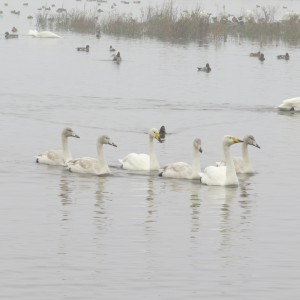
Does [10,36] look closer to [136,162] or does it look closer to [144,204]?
[136,162]

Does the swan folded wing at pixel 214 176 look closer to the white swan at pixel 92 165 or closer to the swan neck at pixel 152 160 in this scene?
the swan neck at pixel 152 160

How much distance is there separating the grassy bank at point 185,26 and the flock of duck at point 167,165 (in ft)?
138

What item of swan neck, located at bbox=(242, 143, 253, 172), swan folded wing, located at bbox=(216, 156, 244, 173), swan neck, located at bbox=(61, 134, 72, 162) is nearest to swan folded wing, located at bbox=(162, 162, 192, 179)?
swan folded wing, located at bbox=(216, 156, 244, 173)

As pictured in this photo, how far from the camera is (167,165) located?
80.9 ft

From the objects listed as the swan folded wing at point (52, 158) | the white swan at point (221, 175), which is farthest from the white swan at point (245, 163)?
the swan folded wing at point (52, 158)

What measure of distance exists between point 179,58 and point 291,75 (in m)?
7.88

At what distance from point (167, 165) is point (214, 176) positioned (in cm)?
126

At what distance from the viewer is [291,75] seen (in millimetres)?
53500

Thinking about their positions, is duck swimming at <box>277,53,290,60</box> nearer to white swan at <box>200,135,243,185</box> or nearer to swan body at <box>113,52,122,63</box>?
swan body at <box>113,52,122,63</box>

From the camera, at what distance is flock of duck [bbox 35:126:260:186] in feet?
78.2

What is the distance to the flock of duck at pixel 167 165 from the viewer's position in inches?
939

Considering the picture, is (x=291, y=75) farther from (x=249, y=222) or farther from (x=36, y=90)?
(x=249, y=222)

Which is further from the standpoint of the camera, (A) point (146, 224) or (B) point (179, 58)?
(B) point (179, 58)

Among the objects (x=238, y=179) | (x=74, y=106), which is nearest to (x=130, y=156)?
(x=238, y=179)
